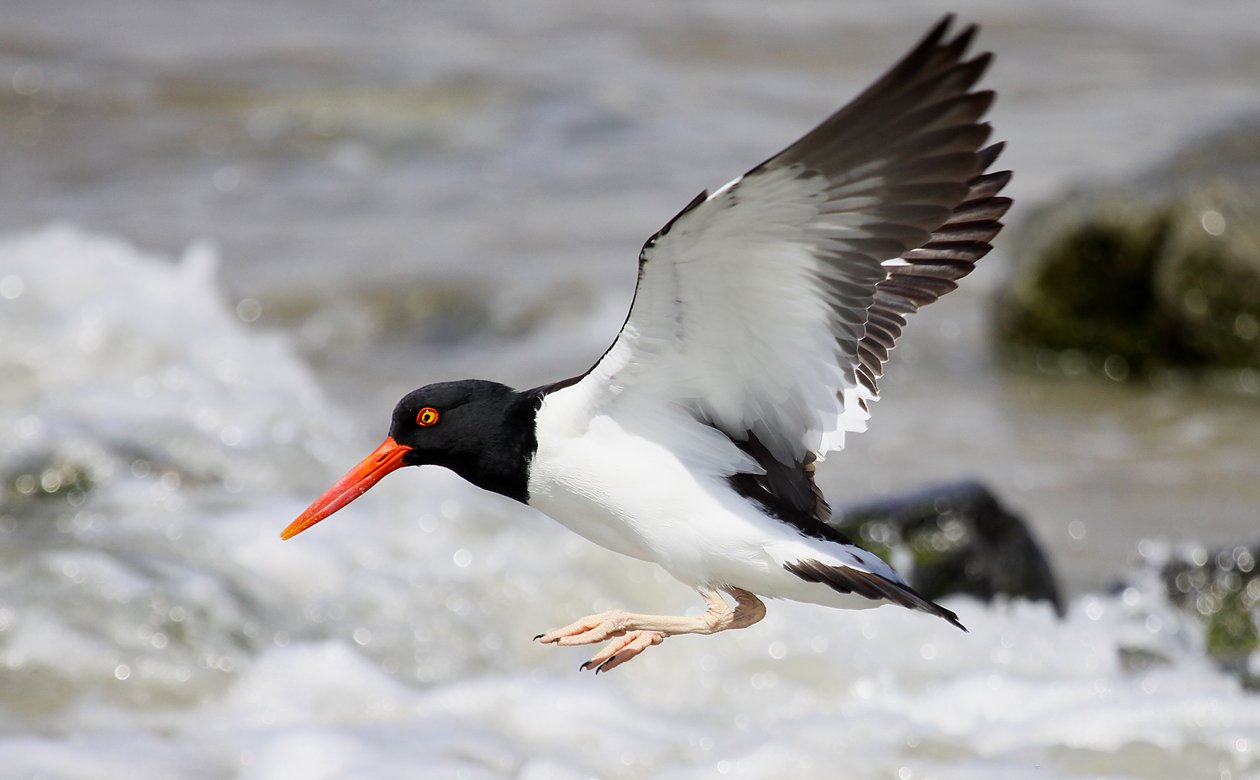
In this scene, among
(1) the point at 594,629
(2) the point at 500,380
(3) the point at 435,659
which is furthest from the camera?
(2) the point at 500,380

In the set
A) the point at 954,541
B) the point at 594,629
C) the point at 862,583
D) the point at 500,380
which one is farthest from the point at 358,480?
the point at 500,380

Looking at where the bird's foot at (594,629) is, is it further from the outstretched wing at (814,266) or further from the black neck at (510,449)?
the outstretched wing at (814,266)

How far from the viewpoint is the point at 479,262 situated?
35.4 feet

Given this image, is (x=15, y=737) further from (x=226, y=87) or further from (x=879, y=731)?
(x=226, y=87)

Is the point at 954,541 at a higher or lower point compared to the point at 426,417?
lower

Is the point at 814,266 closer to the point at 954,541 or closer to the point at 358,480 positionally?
the point at 358,480

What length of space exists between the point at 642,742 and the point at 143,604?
1917 millimetres

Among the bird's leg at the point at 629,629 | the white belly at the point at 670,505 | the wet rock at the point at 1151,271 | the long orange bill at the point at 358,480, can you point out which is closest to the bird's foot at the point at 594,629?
the bird's leg at the point at 629,629

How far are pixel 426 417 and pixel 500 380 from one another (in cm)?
512

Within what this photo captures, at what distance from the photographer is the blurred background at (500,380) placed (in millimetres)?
5555

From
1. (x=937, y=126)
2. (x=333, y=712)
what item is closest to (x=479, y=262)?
(x=333, y=712)

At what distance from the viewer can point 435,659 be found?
6043 millimetres

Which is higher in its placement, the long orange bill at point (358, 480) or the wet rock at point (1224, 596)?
the long orange bill at point (358, 480)

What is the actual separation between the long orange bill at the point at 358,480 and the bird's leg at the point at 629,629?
0.59 meters
